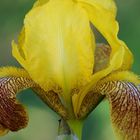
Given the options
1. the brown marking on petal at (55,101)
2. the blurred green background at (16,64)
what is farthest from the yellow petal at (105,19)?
the blurred green background at (16,64)

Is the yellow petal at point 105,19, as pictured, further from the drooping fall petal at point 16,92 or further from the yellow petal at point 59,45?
the drooping fall petal at point 16,92

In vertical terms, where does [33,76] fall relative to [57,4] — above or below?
below

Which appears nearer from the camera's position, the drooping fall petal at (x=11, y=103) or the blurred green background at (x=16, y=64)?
the drooping fall petal at (x=11, y=103)

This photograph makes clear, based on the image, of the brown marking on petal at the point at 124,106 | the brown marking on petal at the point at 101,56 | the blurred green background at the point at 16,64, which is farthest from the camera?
the blurred green background at the point at 16,64

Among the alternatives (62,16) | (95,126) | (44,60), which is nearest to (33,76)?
(44,60)

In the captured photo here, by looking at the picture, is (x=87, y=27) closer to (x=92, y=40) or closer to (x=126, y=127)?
(x=92, y=40)

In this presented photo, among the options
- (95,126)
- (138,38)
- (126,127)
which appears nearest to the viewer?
(126,127)
